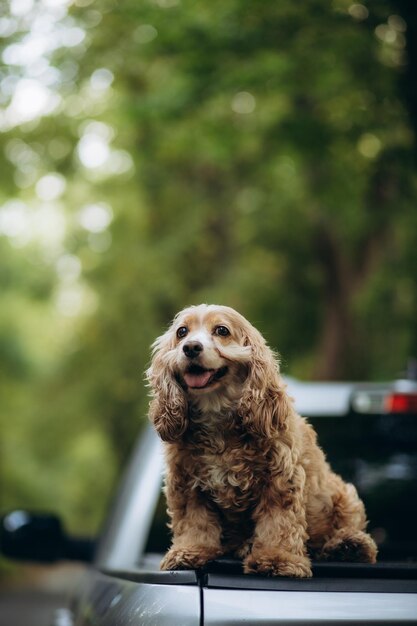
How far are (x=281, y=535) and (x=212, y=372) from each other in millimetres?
460

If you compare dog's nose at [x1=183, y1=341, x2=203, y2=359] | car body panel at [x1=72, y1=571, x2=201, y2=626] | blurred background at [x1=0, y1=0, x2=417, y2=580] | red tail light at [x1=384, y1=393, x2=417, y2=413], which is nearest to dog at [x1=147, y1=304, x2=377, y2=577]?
dog's nose at [x1=183, y1=341, x2=203, y2=359]

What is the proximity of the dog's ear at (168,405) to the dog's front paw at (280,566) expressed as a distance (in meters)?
0.40

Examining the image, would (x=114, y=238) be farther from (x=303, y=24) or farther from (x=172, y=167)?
(x=303, y=24)

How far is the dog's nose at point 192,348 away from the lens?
2.60m

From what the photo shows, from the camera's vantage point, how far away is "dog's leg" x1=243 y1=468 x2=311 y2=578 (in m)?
2.53

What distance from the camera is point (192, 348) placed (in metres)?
2.60

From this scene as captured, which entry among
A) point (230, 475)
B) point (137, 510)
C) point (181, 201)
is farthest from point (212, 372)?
point (181, 201)

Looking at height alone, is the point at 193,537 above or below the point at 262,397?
below

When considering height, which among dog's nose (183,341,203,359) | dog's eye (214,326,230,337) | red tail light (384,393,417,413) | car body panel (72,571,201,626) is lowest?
car body panel (72,571,201,626)

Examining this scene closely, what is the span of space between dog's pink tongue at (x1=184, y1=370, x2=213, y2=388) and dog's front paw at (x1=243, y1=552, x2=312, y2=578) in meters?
0.47

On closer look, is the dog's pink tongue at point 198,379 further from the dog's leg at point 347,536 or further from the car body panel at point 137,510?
the car body panel at point 137,510

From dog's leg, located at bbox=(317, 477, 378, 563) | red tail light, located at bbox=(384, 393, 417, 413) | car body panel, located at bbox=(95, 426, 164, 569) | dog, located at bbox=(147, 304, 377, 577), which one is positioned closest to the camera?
dog, located at bbox=(147, 304, 377, 577)

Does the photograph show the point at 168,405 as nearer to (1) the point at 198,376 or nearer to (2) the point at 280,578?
(1) the point at 198,376

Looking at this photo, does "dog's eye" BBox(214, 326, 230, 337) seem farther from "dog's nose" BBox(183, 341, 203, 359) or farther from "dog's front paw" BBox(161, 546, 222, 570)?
"dog's front paw" BBox(161, 546, 222, 570)
